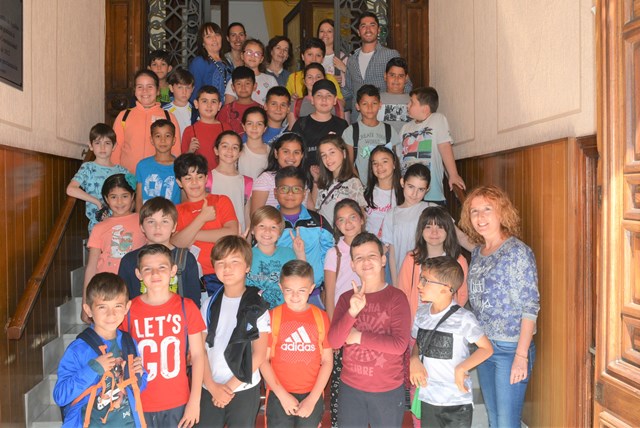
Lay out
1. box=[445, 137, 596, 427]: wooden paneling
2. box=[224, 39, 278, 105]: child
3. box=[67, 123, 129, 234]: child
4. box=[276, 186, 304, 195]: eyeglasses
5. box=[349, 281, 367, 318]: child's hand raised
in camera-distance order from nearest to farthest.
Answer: box=[349, 281, 367, 318]: child's hand raised → box=[445, 137, 596, 427]: wooden paneling → box=[276, 186, 304, 195]: eyeglasses → box=[67, 123, 129, 234]: child → box=[224, 39, 278, 105]: child

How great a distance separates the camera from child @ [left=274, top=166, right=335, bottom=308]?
12.0 feet

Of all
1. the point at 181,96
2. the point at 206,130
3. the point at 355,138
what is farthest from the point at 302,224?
the point at 181,96

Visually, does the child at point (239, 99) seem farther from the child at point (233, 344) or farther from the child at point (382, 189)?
the child at point (233, 344)

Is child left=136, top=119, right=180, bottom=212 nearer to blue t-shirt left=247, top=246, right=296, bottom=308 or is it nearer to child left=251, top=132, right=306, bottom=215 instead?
child left=251, top=132, right=306, bottom=215

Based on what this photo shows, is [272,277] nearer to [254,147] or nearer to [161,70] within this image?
[254,147]

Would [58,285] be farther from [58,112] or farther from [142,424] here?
[142,424]

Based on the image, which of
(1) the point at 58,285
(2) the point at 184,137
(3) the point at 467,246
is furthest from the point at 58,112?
(3) the point at 467,246

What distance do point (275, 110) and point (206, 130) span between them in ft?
1.87

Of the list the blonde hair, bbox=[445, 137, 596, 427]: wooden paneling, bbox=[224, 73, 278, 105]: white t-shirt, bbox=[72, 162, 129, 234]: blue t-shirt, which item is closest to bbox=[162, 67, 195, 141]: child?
bbox=[224, 73, 278, 105]: white t-shirt

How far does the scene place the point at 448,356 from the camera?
9.29ft

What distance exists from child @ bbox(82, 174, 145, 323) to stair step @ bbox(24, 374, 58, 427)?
1.40ft

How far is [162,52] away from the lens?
19.0ft

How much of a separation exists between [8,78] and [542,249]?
320cm

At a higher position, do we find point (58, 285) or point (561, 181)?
point (561, 181)
